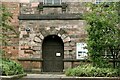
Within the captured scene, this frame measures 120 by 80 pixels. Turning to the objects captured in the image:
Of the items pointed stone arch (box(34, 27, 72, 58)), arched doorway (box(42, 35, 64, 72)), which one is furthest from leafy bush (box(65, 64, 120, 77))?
arched doorway (box(42, 35, 64, 72))

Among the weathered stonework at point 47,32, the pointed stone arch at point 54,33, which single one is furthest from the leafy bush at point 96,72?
the pointed stone arch at point 54,33

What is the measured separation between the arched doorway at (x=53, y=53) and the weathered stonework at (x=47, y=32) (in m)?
0.58

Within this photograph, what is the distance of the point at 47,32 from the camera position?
943 inches

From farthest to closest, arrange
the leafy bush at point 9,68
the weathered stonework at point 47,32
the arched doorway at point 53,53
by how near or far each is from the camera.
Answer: the arched doorway at point 53,53 → the weathered stonework at point 47,32 → the leafy bush at point 9,68

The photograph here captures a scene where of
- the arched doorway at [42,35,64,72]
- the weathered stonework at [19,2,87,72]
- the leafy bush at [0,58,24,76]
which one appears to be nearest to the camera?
the leafy bush at [0,58,24,76]

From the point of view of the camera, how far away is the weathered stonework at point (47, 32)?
77.7 feet

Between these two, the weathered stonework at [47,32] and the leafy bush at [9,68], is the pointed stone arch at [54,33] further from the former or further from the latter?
the leafy bush at [9,68]

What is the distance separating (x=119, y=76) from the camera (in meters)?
15.1

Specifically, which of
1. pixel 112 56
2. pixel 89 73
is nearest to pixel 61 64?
pixel 112 56

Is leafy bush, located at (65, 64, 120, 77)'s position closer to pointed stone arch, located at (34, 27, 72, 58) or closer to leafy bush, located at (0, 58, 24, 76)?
leafy bush, located at (0, 58, 24, 76)

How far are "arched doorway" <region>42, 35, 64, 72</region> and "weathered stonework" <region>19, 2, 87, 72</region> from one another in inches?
22.7

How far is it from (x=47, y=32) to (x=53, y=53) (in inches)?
57.5

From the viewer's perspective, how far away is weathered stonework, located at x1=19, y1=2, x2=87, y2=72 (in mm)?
23672

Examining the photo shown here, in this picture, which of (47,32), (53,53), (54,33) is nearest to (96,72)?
(54,33)
